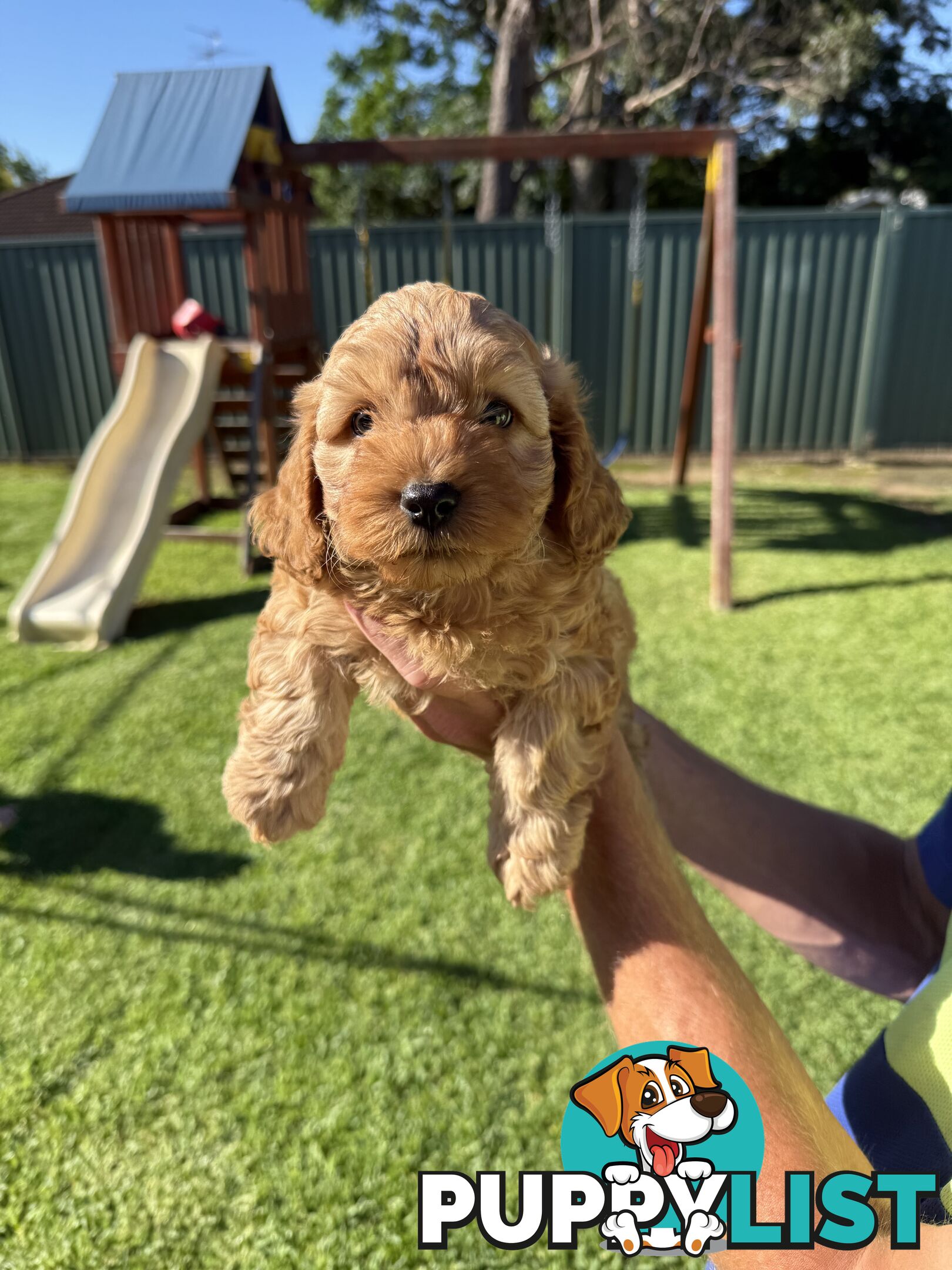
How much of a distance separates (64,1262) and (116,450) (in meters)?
6.43

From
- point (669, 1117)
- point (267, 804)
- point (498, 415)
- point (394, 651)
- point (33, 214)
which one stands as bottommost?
point (669, 1117)

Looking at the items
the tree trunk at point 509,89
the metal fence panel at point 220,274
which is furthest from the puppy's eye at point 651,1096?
the tree trunk at point 509,89

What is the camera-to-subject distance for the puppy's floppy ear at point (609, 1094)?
4.51 ft

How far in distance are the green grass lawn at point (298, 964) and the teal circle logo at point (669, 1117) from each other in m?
0.90

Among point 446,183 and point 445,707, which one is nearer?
point 445,707

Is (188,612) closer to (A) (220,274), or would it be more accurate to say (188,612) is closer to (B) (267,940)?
(B) (267,940)

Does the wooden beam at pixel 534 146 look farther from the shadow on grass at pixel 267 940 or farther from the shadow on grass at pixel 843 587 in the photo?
the shadow on grass at pixel 267 940

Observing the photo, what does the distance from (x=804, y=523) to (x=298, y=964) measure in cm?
740

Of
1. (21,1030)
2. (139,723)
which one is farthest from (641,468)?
(21,1030)

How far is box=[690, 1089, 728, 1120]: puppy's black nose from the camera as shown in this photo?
1.26 meters

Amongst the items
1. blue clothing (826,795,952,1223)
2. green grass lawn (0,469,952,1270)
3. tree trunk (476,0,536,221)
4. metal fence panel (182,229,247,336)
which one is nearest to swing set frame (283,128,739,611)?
green grass lawn (0,469,952,1270)

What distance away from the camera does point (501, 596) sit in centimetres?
162

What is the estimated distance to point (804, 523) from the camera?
8617mm

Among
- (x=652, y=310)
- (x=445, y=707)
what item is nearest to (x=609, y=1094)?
(x=445, y=707)
